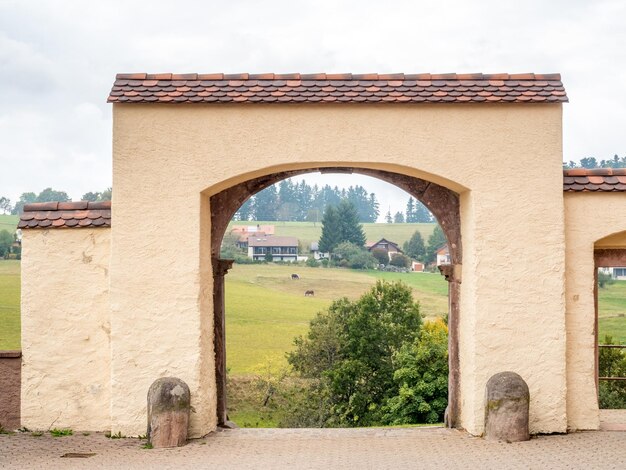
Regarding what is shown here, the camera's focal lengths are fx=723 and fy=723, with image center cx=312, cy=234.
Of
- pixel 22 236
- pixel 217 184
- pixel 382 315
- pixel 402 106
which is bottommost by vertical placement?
pixel 382 315

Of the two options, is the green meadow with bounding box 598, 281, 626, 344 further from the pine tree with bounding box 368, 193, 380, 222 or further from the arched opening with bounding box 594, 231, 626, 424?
the pine tree with bounding box 368, 193, 380, 222

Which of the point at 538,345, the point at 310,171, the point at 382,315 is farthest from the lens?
the point at 382,315

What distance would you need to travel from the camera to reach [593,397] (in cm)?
902

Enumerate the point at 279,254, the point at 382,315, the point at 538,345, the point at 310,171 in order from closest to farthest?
the point at 538,345
the point at 310,171
the point at 382,315
the point at 279,254

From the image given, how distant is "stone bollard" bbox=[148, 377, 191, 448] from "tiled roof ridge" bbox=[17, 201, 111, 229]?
2232mm

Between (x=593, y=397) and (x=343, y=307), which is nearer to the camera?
(x=593, y=397)

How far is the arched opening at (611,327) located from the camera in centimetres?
956

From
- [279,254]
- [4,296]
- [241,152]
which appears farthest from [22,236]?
[279,254]

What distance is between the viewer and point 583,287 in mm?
9031

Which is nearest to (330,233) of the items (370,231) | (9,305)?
(370,231)

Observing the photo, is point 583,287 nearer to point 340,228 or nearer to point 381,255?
point 381,255

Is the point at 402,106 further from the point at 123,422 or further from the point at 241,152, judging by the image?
the point at 123,422

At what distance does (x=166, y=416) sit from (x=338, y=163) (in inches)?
144

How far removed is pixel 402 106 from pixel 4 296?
33333mm
